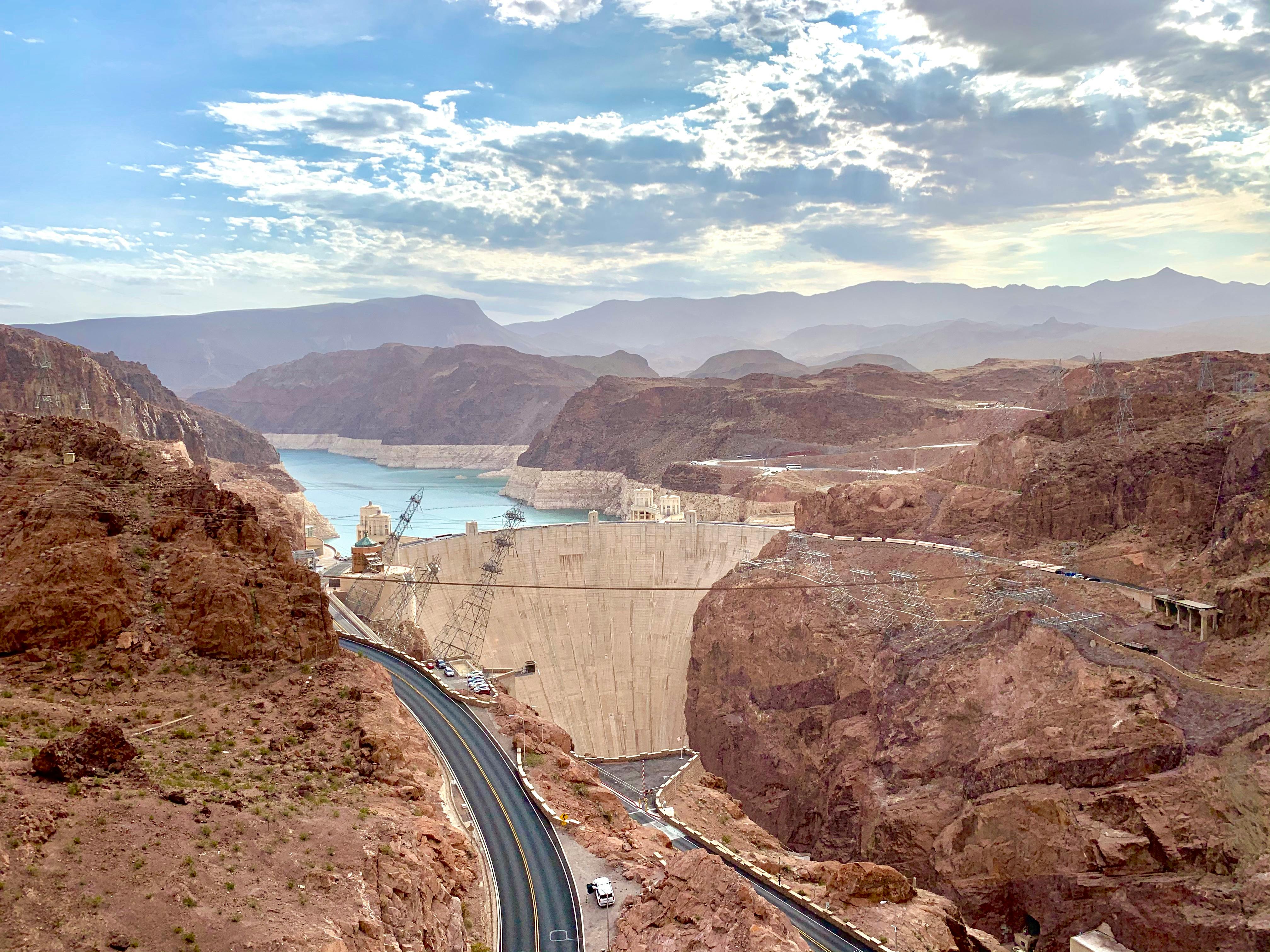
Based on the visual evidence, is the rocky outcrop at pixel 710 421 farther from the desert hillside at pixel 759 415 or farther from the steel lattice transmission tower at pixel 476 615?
the steel lattice transmission tower at pixel 476 615

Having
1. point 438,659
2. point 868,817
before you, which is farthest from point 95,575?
point 868,817

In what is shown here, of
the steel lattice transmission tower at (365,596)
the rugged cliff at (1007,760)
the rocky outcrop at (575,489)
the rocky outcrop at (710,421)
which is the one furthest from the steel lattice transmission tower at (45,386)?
the rocky outcrop at (710,421)

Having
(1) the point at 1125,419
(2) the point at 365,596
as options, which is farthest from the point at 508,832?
(1) the point at 1125,419

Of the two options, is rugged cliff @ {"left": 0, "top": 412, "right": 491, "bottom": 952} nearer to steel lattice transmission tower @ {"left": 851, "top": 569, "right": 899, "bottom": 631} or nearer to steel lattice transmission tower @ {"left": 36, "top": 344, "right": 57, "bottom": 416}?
steel lattice transmission tower @ {"left": 851, "top": 569, "right": 899, "bottom": 631}

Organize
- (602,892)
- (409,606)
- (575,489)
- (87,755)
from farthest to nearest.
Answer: (575,489) → (409,606) → (602,892) → (87,755)

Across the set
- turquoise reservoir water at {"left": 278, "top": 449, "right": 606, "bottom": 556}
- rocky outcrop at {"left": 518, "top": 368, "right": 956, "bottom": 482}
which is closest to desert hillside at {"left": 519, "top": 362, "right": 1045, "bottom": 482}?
rocky outcrop at {"left": 518, "top": 368, "right": 956, "bottom": 482}

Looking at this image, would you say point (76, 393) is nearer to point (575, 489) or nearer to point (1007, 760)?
point (575, 489)
